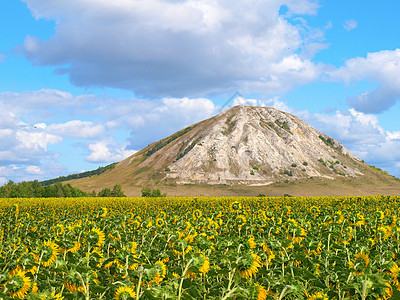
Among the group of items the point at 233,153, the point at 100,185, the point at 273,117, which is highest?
the point at 273,117

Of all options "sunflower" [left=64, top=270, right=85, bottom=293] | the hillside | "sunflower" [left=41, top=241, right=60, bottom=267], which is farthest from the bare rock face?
"sunflower" [left=64, top=270, right=85, bottom=293]

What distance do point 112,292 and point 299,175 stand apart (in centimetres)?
14286

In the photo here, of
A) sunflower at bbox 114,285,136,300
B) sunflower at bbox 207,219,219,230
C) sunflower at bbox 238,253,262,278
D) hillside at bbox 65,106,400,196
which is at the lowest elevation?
sunflower at bbox 207,219,219,230

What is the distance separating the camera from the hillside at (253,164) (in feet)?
437

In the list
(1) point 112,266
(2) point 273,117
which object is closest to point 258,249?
(1) point 112,266

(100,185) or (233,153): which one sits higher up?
(233,153)

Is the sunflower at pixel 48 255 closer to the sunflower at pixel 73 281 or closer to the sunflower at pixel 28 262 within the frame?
the sunflower at pixel 28 262

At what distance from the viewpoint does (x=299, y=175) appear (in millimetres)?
141250

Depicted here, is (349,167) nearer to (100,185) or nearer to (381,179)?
(381,179)

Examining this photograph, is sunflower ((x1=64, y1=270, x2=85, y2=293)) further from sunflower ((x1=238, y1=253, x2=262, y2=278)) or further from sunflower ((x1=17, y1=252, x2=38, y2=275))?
sunflower ((x1=238, y1=253, x2=262, y2=278))

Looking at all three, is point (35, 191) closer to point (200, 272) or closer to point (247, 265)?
point (200, 272)

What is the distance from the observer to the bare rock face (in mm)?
142750

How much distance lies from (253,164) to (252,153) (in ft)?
19.6

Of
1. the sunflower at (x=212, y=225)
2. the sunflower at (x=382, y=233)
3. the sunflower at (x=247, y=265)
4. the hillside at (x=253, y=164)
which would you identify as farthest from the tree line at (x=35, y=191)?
the sunflower at (x=247, y=265)
